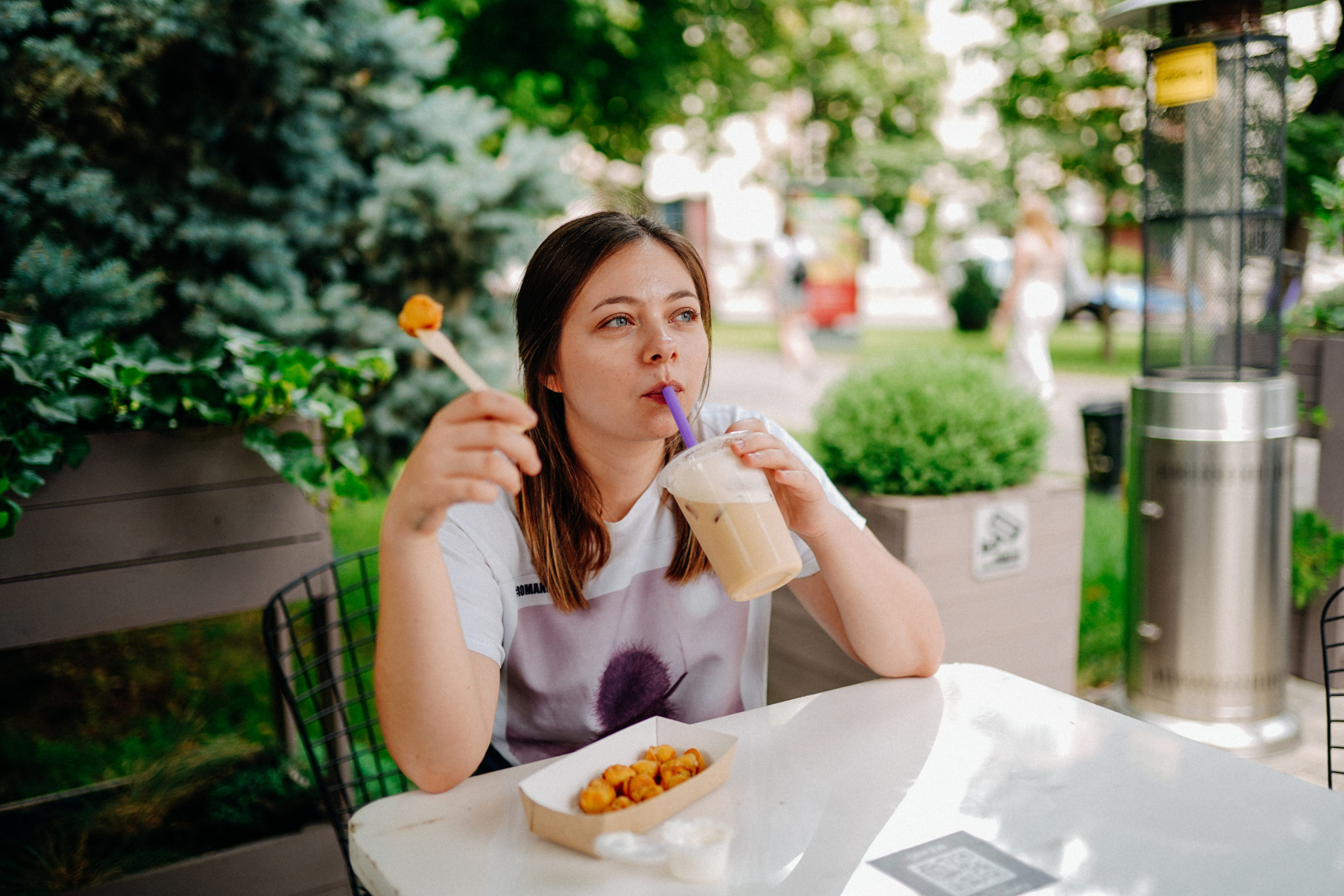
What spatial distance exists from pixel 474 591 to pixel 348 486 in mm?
828

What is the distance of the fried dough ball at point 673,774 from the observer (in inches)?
48.7

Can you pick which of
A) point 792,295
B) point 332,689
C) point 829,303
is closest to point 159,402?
point 332,689

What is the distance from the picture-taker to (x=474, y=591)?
1565 mm

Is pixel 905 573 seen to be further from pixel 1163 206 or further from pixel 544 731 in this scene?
pixel 1163 206

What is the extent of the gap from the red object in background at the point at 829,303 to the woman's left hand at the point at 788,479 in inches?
613

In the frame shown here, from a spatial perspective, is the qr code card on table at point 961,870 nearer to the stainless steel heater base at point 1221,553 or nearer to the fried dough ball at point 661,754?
the fried dough ball at point 661,754

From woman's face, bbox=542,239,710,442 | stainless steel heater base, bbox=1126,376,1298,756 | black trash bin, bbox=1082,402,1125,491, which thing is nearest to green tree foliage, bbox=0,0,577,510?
woman's face, bbox=542,239,710,442

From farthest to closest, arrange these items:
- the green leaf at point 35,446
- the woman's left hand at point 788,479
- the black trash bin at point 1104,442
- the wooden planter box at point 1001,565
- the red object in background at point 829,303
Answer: the red object in background at point 829,303
the black trash bin at point 1104,442
the wooden planter box at point 1001,565
the green leaf at point 35,446
the woman's left hand at point 788,479

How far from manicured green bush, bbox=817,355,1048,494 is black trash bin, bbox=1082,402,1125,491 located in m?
3.61

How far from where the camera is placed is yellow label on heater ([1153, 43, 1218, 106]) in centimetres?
314

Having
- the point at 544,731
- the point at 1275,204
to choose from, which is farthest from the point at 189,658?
the point at 1275,204

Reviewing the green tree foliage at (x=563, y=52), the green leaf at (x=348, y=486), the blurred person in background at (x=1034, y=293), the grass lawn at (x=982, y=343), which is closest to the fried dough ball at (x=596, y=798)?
the green leaf at (x=348, y=486)

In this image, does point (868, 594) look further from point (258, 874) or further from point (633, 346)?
point (258, 874)

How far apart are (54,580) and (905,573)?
1.74 m
